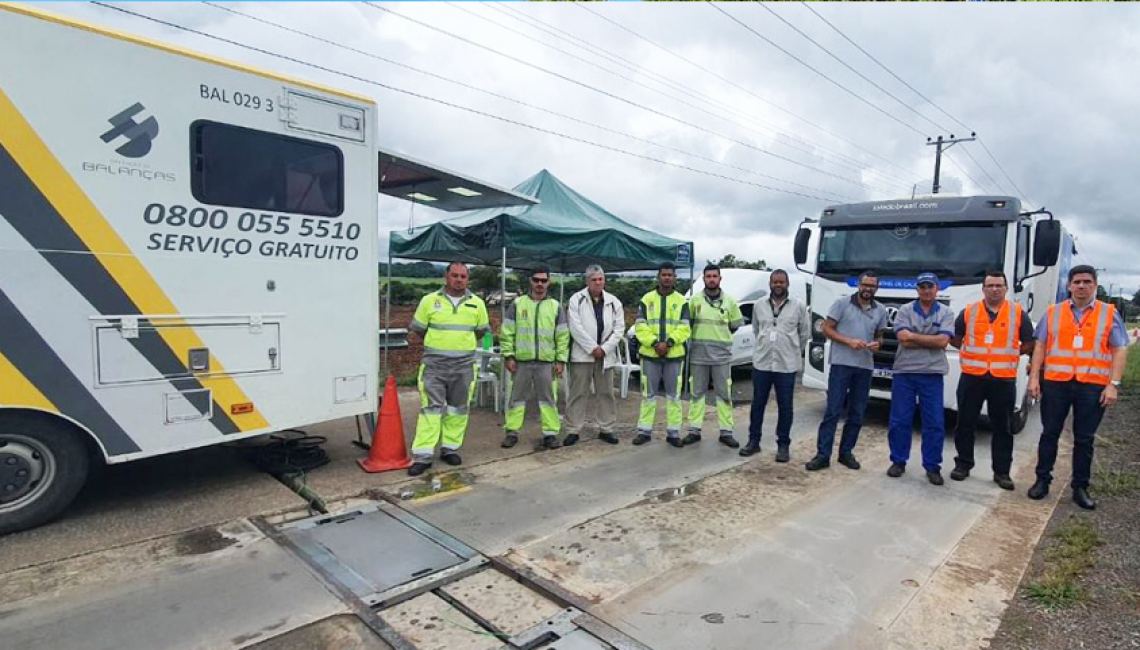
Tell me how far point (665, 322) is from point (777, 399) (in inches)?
52.4

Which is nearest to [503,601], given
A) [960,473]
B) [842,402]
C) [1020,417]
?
[842,402]

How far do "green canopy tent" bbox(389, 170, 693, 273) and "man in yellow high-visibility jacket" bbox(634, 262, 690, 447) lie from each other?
6.55 feet

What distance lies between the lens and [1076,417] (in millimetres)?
4887

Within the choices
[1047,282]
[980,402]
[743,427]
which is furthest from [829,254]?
[1047,282]

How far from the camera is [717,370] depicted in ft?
21.6

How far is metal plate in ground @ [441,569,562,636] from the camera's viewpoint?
123 inches

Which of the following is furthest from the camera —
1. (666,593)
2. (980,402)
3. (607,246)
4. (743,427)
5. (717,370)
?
(607,246)

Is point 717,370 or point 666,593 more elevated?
point 717,370

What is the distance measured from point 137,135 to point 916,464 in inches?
272

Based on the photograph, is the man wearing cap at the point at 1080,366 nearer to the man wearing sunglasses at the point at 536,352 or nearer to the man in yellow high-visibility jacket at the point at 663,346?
the man in yellow high-visibility jacket at the point at 663,346

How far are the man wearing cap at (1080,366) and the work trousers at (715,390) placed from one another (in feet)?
8.52

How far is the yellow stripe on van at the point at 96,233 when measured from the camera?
11.9 ft

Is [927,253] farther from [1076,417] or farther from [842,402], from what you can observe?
[1076,417]

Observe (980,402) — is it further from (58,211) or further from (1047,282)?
(58,211)
